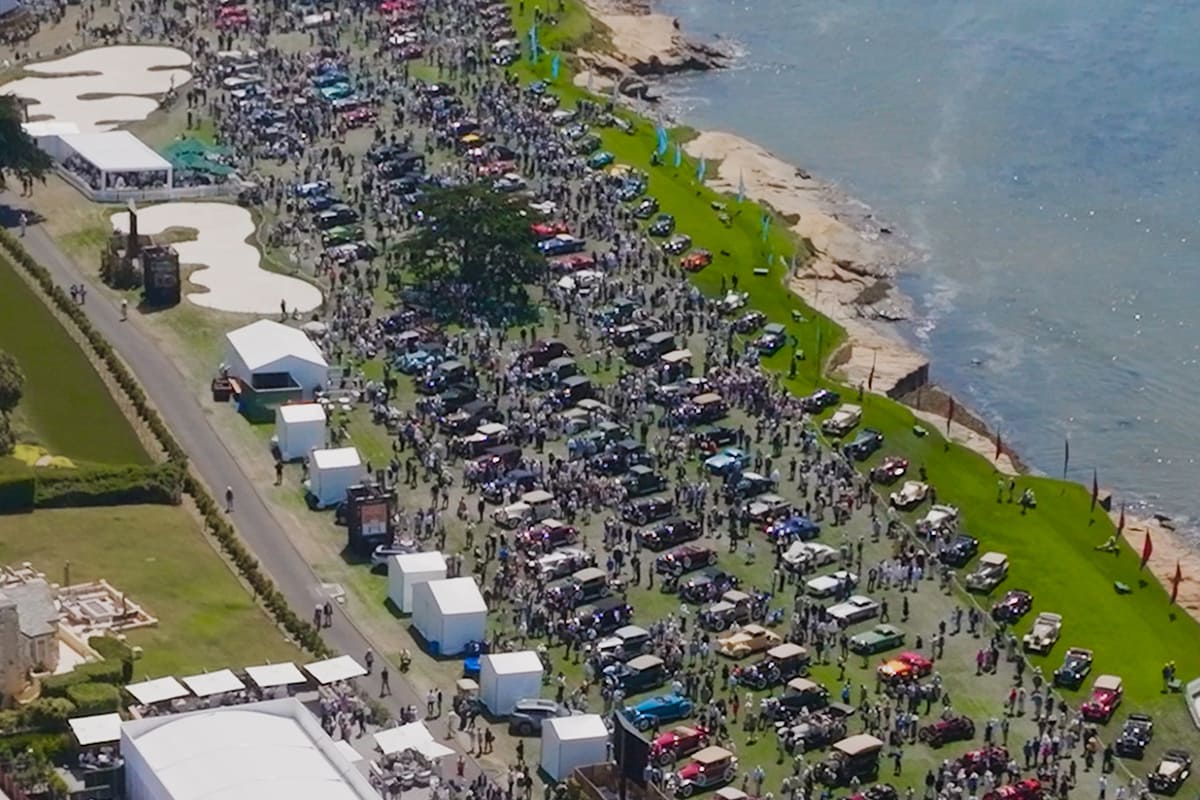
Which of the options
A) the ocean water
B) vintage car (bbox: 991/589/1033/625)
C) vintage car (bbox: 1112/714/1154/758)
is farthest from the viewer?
the ocean water

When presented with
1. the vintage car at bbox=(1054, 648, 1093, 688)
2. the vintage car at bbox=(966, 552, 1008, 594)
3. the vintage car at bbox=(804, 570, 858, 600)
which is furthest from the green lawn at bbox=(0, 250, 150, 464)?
the vintage car at bbox=(1054, 648, 1093, 688)

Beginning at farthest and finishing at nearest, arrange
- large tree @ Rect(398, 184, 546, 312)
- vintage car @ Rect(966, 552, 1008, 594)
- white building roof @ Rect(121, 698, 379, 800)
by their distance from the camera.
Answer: large tree @ Rect(398, 184, 546, 312)
vintage car @ Rect(966, 552, 1008, 594)
white building roof @ Rect(121, 698, 379, 800)

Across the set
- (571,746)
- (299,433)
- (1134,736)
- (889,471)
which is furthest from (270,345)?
(1134,736)

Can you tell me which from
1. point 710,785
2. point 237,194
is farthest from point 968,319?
point 710,785

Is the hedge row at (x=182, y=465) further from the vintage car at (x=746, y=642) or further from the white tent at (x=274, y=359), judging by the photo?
the vintage car at (x=746, y=642)

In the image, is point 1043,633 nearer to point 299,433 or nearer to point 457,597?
point 457,597

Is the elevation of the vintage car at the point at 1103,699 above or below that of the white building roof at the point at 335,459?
below

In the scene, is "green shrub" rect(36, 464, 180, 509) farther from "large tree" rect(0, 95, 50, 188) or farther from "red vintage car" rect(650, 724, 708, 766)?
"large tree" rect(0, 95, 50, 188)

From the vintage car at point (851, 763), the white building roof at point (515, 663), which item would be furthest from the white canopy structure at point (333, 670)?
the vintage car at point (851, 763)
